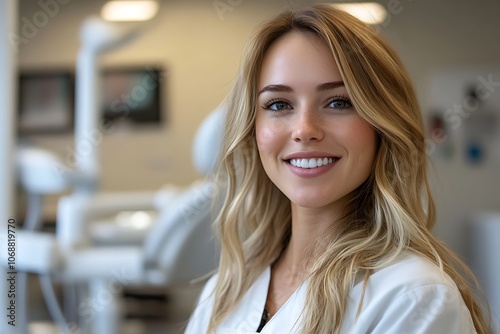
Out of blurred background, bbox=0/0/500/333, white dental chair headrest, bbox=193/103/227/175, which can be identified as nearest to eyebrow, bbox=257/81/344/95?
white dental chair headrest, bbox=193/103/227/175

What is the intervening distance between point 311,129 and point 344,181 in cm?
10

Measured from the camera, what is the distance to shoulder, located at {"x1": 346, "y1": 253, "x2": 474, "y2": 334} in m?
0.83

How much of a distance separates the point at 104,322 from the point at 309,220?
1.44 m

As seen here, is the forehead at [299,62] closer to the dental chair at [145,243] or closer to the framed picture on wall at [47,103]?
the dental chair at [145,243]

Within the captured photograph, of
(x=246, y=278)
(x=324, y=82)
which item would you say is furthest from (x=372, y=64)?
(x=246, y=278)

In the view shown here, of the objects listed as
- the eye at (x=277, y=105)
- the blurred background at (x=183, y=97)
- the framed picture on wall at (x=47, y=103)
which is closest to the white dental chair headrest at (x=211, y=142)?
the eye at (x=277, y=105)

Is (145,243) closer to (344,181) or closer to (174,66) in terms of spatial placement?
(344,181)

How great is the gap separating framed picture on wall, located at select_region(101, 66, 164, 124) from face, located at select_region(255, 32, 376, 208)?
11.9 feet

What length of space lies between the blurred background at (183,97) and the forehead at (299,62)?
9.72 feet

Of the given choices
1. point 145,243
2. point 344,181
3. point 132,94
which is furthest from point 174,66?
point 344,181

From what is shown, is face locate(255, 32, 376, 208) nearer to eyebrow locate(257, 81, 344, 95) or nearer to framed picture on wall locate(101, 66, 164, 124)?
eyebrow locate(257, 81, 344, 95)

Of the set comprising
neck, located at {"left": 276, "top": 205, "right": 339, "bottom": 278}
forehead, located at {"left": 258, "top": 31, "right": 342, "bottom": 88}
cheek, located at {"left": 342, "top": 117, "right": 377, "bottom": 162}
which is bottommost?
neck, located at {"left": 276, "top": 205, "right": 339, "bottom": 278}

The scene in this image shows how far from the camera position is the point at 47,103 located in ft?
15.4

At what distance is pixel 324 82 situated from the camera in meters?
0.97
